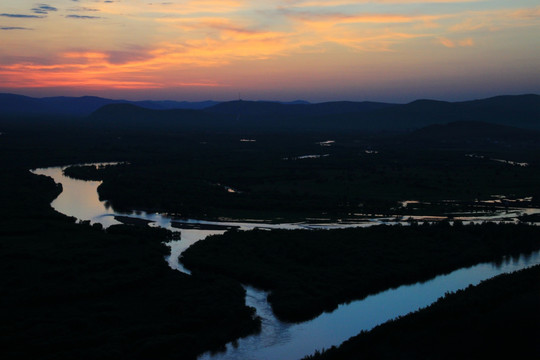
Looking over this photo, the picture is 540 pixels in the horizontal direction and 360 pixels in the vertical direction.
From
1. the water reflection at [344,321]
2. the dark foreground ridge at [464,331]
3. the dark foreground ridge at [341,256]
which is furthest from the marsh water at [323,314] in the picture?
the dark foreground ridge at [464,331]

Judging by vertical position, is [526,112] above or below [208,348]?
above

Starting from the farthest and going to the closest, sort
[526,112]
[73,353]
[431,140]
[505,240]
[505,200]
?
[526,112]
[431,140]
[505,200]
[505,240]
[73,353]

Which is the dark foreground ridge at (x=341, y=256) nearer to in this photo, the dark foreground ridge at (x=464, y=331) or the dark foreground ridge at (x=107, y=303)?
the dark foreground ridge at (x=107, y=303)

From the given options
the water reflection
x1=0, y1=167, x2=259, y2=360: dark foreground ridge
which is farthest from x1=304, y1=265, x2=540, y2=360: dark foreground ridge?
x1=0, y1=167, x2=259, y2=360: dark foreground ridge

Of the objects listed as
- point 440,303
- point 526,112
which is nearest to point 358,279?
point 440,303

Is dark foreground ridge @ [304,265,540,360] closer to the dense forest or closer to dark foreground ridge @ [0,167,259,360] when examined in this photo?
the dense forest

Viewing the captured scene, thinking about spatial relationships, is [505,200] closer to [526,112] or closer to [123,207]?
[123,207]
